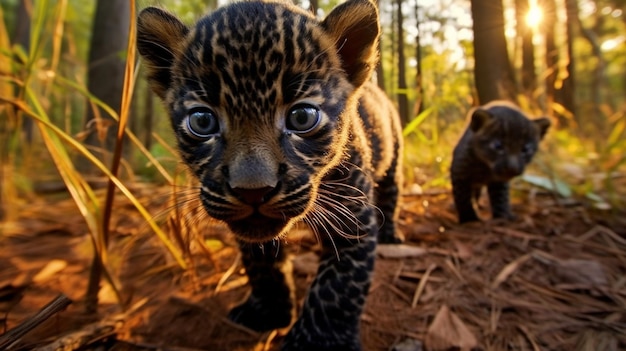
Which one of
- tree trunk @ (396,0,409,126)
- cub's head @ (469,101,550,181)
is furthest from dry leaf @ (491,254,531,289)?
tree trunk @ (396,0,409,126)

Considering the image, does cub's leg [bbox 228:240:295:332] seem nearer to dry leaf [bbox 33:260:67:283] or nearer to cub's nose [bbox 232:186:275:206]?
cub's nose [bbox 232:186:275:206]

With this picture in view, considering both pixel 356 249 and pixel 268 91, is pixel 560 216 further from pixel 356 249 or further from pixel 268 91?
pixel 268 91

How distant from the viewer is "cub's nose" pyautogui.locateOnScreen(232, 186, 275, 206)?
6.73 ft

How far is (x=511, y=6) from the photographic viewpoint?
27.1ft

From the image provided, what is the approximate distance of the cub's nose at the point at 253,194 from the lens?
6.73 feet

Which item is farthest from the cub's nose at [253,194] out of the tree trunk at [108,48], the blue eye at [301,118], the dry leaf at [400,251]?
the tree trunk at [108,48]

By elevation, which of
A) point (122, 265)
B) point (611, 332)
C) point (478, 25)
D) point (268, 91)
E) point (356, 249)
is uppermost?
point (478, 25)

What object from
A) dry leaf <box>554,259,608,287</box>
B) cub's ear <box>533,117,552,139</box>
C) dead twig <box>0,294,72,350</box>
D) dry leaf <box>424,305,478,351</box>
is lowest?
dry leaf <box>424,305,478,351</box>

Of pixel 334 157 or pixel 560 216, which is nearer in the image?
pixel 334 157

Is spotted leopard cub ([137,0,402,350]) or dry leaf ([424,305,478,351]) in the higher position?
spotted leopard cub ([137,0,402,350])

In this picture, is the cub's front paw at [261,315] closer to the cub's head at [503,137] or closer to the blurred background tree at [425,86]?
the blurred background tree at [425,86]

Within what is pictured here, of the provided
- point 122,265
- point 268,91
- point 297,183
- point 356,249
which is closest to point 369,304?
point 356,249

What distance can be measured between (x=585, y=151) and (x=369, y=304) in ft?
26.1

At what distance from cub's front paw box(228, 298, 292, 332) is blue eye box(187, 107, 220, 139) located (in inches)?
58.9
